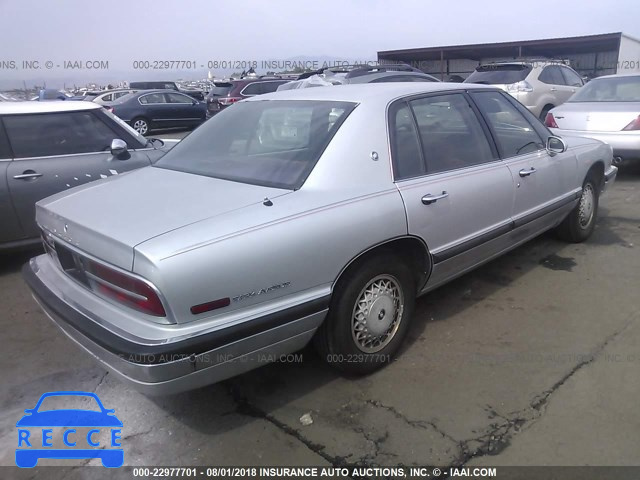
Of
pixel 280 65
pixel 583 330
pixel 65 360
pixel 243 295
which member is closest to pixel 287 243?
pixel 243 295

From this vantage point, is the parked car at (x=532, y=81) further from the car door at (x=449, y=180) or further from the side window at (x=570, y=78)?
the car door at (x=449, y=180)

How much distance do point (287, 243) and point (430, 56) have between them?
2624 cm

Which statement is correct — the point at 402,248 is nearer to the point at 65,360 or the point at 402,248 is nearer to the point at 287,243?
the point at 287,243

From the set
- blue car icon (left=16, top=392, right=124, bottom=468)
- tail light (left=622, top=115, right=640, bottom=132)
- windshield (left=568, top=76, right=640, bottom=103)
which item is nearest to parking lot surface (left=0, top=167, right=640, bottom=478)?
blue car icon (left=16, top=392, right=124, bottom=468)

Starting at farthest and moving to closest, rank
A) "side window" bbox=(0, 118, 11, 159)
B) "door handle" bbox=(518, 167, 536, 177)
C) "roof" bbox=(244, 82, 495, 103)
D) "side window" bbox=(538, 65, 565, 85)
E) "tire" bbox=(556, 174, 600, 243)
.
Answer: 1. "side window" bbox=(538, 65, 565, 85)
2. "tire" bbox=(556, 174, 600, 243)
3. "side window" bbox=(0, 118, 11, 159)
4. "door handle" bbox=(518, 167, 536, 177)
5. "roof" bbox=(244, 82, 495, 103)

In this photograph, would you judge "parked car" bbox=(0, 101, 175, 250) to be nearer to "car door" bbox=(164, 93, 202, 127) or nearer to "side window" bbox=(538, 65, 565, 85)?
"side window" bbox=(538, 65, 565, 85)

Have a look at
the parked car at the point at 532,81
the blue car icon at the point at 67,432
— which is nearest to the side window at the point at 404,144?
the blue car icon at the point at 67,432

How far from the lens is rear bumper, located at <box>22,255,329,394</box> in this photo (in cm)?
212

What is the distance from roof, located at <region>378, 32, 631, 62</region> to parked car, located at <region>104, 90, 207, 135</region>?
1285 centimetres

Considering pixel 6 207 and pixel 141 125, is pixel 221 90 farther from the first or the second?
pixel 6 207

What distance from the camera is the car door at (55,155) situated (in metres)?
4.52

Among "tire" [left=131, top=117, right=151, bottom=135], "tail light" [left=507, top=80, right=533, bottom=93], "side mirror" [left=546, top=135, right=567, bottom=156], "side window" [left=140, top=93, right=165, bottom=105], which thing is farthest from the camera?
"side window" [left=140, top=93, right=165, bottom=105]

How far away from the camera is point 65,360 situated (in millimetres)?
3273

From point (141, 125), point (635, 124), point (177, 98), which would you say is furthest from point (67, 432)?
point (177, 98)
